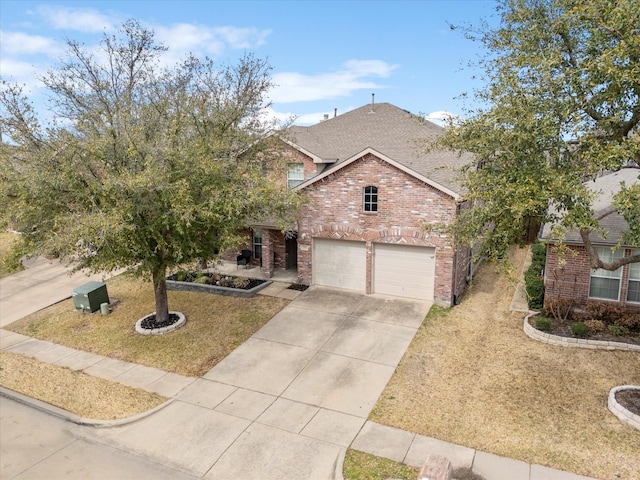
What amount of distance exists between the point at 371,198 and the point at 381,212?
0.68 m

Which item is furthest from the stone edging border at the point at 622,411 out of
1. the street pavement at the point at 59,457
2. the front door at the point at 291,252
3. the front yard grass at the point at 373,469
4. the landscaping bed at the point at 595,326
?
the front door at the point at 291,252

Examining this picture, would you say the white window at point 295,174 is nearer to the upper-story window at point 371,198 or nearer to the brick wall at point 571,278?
the upper-story window at point 371,198

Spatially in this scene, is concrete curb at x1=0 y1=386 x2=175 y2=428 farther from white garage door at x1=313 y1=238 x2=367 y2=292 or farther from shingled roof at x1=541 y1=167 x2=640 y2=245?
shingled roof at x1=541 y1=167 x2=640 y2=245

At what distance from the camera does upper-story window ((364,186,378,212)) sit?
17.1 m

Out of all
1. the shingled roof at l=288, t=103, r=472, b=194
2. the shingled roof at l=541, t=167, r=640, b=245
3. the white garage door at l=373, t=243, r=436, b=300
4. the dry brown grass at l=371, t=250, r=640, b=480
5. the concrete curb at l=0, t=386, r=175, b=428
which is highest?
the shingled roof at l=288, t=103, r=472, b=194

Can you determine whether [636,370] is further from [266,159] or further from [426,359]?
[266,159]

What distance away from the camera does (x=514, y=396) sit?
1073cm

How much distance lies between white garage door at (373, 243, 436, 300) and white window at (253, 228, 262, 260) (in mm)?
6638

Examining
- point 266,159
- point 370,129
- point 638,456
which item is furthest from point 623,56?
point 370,129

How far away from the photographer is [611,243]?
14.3 metres

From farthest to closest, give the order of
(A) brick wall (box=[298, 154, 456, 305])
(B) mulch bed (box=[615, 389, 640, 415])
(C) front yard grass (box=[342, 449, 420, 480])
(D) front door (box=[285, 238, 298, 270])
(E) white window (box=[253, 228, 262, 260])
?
(E) white window (box=[253, 228, 262, 260]) → (D) front door (box=[285, 238, 298, 270]) → (A) brick wall (box=[298, 154, 456, 305]) → (B) mulch bed (box=[615, 389, 640, 415]) → (C) front yard grass (box=[342, 449, 420, 480])

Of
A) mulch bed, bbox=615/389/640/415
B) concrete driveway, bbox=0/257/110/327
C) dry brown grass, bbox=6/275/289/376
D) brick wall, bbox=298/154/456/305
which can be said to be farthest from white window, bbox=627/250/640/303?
concrete driveway, bbox=0/257/110/327

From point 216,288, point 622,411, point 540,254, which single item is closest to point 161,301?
point 216,288

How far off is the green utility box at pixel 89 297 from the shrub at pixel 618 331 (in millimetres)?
17919
